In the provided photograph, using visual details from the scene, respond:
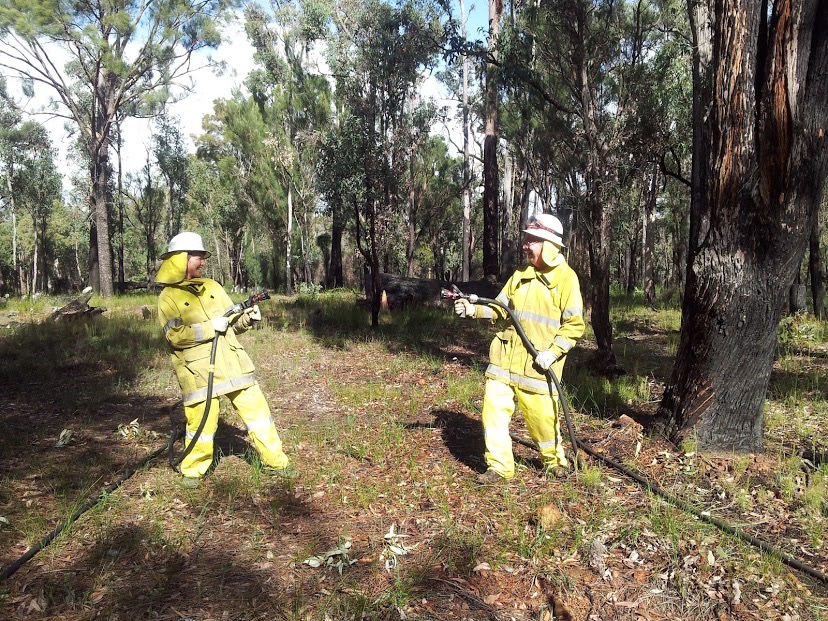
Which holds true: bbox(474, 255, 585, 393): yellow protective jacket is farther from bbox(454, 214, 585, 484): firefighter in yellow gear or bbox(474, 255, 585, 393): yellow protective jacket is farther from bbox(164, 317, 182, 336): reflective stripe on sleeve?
bbox(164, 317, 182, 336): reflective stripe on sleeve

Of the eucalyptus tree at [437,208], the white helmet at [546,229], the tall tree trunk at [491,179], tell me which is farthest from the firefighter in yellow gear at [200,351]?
the eucalyptus tree at [437,208]

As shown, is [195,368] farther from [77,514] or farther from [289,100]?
[289,100]

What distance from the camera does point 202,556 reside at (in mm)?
3463

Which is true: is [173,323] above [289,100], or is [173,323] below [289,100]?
below

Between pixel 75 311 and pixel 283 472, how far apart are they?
10.3 m

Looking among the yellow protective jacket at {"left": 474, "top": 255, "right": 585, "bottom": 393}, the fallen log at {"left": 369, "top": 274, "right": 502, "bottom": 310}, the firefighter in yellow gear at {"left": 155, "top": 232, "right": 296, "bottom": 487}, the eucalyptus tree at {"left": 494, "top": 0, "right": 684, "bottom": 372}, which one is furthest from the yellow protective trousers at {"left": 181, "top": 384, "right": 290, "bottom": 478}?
the fallen log at {"left": 369, "top": 274, "right": 502, "bottom": 310}

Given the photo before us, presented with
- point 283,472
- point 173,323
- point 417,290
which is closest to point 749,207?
point 283,472

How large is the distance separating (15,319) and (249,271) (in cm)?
2680

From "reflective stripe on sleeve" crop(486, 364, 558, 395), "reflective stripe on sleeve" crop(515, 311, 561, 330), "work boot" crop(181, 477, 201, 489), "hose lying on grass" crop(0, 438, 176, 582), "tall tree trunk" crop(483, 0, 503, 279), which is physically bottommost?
"hose lying on grass" crop(0, 438, 176, 582)

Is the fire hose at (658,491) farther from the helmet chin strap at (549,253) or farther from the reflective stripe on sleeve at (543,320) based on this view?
the helmet chin strap at (549,253)

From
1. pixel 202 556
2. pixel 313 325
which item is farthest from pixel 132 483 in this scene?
pixel 313 325

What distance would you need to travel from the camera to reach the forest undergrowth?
9.71 ft

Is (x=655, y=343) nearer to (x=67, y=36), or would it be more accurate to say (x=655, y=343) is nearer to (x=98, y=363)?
(x=98, y=363)

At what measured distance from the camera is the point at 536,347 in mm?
4168
